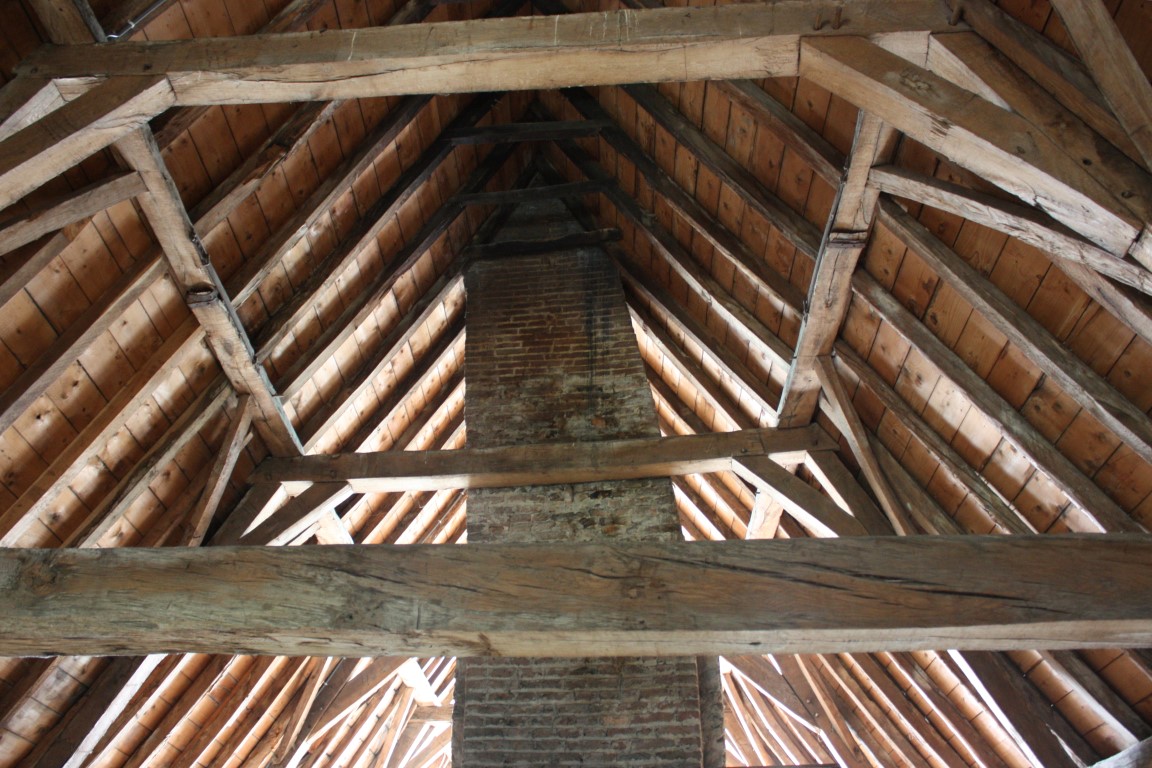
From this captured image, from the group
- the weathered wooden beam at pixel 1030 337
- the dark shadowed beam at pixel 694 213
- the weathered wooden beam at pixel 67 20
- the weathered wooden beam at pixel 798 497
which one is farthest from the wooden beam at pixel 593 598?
the dark shadowed beam at pixel 694 213

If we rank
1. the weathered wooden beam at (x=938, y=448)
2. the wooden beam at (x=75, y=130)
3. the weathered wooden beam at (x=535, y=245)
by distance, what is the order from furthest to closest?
the weathered wooden beam at (x=535, y=245)
the weathered wooden beam at (x=938, y=448)
the wooden beam at (x=75, y=130)

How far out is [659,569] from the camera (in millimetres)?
2566

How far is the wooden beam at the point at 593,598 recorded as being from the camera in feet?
8.17

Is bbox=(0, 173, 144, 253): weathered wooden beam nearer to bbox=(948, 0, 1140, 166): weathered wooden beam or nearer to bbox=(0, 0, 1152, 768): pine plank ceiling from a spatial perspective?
bbox=(0, 0, 1152, 768): pine plank ceiling

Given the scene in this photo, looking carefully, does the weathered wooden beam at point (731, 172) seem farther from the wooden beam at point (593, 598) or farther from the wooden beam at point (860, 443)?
the wooden beam at point (593, 598)

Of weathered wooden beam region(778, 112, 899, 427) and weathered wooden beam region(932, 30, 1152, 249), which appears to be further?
weathered wooden beam region(778, 112, 899, 427)

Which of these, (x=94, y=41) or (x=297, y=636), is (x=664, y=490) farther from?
(x=94, y=41)

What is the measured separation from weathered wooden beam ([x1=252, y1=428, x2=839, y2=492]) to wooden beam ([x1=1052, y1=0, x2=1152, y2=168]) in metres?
2.82

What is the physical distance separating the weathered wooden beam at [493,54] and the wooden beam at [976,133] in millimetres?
121

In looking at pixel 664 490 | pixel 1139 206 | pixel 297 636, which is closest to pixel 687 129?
pixel 664 490

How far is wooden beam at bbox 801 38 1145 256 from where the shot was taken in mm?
2314

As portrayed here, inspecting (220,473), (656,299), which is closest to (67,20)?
(220,473)

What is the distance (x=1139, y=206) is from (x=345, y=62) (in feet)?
7.66

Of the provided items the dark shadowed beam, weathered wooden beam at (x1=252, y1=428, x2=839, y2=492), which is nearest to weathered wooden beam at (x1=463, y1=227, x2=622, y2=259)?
the dark shadowed beam
